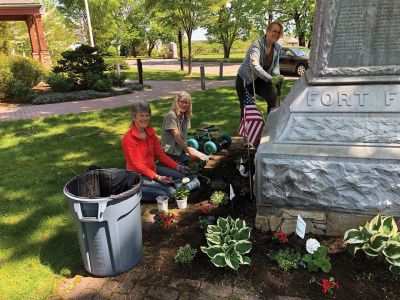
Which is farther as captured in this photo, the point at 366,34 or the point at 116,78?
the point at 116,78

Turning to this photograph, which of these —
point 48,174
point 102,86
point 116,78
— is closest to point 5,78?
point 102,86

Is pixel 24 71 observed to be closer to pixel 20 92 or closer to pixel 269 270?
pixel 20 92

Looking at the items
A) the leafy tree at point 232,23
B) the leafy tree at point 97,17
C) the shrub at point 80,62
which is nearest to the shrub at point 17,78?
the shrub at point 80,62

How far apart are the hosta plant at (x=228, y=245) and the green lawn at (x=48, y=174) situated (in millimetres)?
1232

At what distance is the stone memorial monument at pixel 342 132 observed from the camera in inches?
118

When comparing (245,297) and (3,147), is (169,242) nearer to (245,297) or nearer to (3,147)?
(245,297)

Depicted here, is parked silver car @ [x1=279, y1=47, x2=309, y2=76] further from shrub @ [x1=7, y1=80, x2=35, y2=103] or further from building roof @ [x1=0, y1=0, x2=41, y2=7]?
building roof @ [x1=0, y1=0, x2=41, y2=7]

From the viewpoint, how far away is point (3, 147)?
21.9ft

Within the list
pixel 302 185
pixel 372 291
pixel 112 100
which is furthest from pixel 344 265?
pixel 112 100

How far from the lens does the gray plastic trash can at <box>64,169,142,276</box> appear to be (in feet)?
8.79

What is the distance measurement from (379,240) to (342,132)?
96 cm

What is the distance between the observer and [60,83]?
12742 mm

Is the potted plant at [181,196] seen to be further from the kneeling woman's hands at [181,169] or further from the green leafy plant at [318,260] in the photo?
the green leafy plant at [318,260]

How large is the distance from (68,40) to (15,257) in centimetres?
3193
